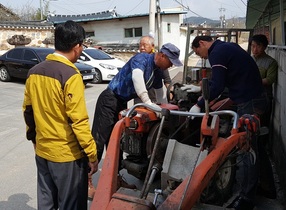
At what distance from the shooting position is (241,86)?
3.71m

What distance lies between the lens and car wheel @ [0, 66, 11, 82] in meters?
14.7

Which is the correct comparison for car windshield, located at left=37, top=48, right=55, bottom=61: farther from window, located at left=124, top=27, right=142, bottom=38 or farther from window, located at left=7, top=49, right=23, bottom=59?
window, located at left=124, top=27, right=142, bottom=38

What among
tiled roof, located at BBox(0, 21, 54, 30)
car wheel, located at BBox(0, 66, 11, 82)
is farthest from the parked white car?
tiled roof, located at BBox(0, 21, 54, 30)

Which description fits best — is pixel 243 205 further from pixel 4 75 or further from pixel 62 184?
pixel 4 75

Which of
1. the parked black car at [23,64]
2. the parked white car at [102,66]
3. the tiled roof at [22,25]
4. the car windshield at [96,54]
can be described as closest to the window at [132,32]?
the tiled roof at [22,25]

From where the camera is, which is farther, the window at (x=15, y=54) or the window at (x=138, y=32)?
the window at (x=138, y=32)

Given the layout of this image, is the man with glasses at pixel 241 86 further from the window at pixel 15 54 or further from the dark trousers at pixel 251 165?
the window at pixel 15 54

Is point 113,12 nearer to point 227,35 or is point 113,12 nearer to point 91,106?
point 91,106

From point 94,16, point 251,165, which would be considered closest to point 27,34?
point 94,16

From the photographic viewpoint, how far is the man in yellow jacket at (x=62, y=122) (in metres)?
2.49

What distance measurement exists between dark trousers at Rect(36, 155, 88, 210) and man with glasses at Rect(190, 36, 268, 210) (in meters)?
1.39

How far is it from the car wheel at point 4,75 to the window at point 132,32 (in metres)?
16.0

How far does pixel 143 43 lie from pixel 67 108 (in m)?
3.68

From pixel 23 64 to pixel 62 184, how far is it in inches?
468
